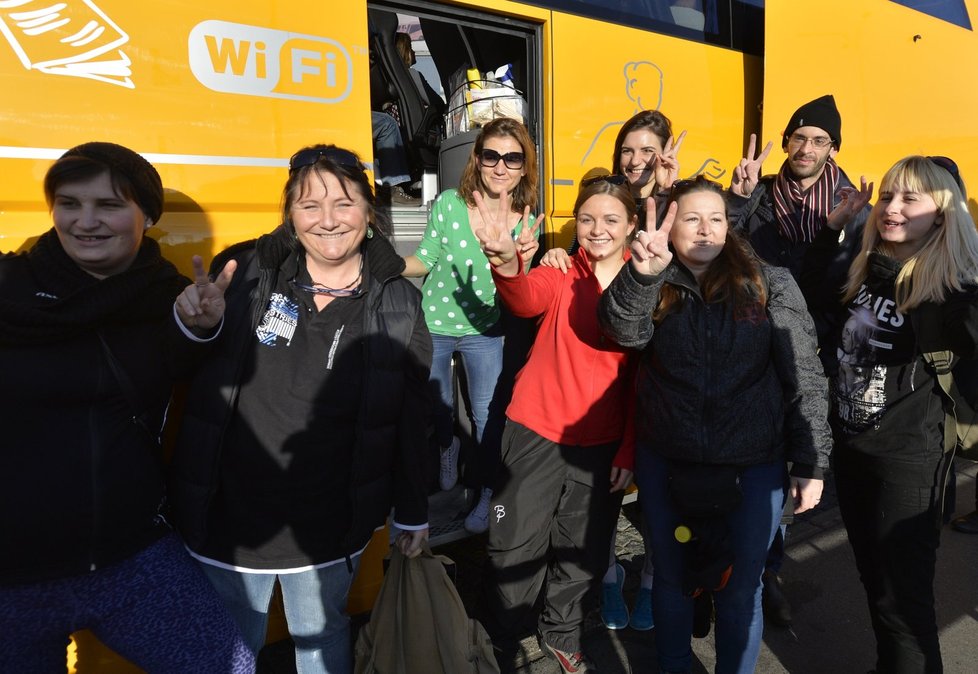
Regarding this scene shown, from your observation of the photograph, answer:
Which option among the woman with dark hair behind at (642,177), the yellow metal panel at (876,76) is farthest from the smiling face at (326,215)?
the yellow metal panel at (876,76)

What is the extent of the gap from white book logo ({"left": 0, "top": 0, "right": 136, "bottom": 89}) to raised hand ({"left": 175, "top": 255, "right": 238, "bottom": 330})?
82 cm

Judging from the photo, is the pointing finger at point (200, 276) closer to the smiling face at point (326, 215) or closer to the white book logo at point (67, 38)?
the smiling face at point (326, 215)

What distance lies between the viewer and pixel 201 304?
1.48 m

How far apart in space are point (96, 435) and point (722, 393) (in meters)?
1.66

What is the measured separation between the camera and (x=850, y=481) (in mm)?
2082

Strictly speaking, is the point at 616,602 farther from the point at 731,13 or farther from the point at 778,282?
the point at 731,13

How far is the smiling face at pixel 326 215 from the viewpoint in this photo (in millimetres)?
1646

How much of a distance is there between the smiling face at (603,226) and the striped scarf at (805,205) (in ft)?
3.53

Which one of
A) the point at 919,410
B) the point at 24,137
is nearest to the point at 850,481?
the point at 919,410

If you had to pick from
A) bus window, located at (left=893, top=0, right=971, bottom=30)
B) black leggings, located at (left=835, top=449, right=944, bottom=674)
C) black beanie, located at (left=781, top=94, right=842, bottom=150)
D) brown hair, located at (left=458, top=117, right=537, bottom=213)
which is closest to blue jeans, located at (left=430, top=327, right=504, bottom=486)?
brown hair, located at (left=458, top=117, right=537, bottom=213)

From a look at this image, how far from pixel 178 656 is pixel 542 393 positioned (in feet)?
4.30

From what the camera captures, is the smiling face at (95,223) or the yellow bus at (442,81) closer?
the smiling face at (95,223)

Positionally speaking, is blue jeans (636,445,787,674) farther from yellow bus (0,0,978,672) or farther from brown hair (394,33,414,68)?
brown hair (394,33,414,68)

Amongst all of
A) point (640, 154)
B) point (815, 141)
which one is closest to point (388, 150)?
point (640, 154)
